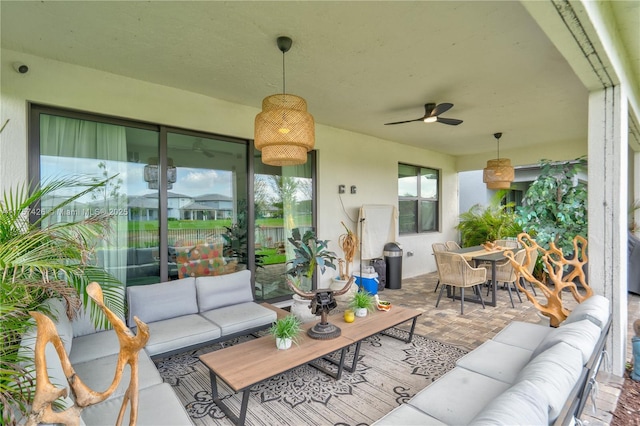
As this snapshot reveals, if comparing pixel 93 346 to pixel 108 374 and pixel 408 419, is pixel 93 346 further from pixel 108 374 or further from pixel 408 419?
pixel 408 419

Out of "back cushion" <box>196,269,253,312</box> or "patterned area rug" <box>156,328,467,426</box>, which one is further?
"back cushion" <box>196,269,253,312</box>

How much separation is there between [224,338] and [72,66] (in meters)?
3.09

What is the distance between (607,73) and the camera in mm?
2406

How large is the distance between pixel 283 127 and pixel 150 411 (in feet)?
7.00

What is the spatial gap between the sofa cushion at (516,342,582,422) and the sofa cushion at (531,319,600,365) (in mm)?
77

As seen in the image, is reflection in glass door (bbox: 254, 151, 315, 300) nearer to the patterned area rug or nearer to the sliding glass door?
Result: the sliding glass door

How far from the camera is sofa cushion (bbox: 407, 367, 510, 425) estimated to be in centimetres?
158

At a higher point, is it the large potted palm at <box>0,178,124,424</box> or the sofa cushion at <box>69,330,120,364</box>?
the large potted palm at <box>0,178,124,424</box>

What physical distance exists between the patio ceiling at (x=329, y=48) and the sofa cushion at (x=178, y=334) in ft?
8.34

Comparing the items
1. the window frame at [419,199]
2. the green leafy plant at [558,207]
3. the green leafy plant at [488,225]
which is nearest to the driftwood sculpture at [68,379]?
the green leafy plant at [558,207]

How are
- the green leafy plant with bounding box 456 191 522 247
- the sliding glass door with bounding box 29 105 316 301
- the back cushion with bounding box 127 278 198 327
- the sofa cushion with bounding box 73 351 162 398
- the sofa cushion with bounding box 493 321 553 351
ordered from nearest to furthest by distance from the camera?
the sofa cushion with bounding box 73 351 162 398 → the sofa cushion with bounding box 493 321 553 351 → the back cushion with bounding box 127 278 198 327 → the sliding glass door with bounding box 29 105 316 301 → the green leafy plant with bounding box 456 191 522 247

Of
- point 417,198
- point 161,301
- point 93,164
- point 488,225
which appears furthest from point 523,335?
point 488,225

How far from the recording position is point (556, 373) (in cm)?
135

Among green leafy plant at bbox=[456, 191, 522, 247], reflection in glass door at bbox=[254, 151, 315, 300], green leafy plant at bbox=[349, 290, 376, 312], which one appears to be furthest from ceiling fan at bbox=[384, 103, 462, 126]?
green leafy plant at bbox=[456, 191, 522, 247]
